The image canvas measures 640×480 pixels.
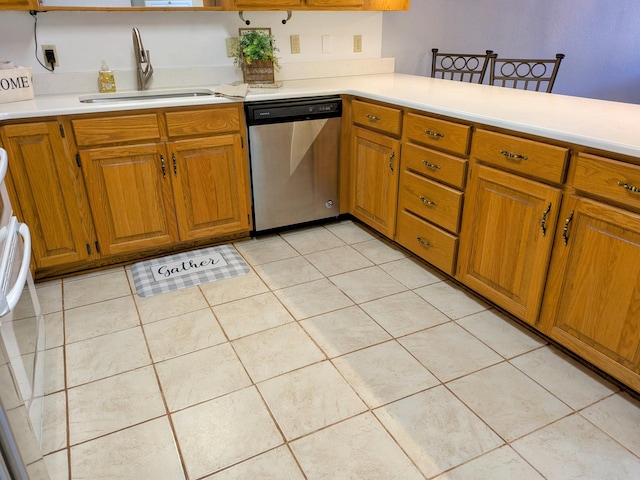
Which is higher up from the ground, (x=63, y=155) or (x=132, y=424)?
(x=63, y=155)

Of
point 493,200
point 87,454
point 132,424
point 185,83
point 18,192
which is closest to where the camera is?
point 87,454

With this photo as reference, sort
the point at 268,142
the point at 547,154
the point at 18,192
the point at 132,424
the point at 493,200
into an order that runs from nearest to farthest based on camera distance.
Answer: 1. the point at 132,424
2. the point at 547,154
3. the point at 493,200
4. the point at 18,192
5. the point at 268,142

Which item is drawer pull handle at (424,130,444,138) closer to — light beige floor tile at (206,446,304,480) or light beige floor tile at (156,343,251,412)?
light beige floor tile at (156,343,251,412)

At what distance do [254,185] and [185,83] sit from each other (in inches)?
30.5

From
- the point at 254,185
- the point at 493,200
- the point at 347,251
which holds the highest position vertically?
the point at 493,200

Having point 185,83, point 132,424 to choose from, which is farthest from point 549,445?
point 185,83

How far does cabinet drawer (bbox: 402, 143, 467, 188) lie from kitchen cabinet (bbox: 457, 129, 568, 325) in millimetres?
75

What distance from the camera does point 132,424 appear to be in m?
1.60

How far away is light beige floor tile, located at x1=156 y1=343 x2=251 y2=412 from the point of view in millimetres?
1715

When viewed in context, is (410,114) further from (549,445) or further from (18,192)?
(18,192)

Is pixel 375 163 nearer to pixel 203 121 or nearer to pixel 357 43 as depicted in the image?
pixel 203 121

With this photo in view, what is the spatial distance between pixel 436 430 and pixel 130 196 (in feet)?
6.04

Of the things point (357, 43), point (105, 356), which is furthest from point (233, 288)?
Result: point (357, 43)

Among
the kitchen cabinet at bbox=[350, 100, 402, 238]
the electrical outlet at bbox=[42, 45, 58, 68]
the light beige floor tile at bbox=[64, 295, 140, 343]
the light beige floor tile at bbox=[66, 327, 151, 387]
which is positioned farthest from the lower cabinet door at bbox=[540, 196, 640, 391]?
the electrical outlet at bbox=[42, 45, 58, 68]
